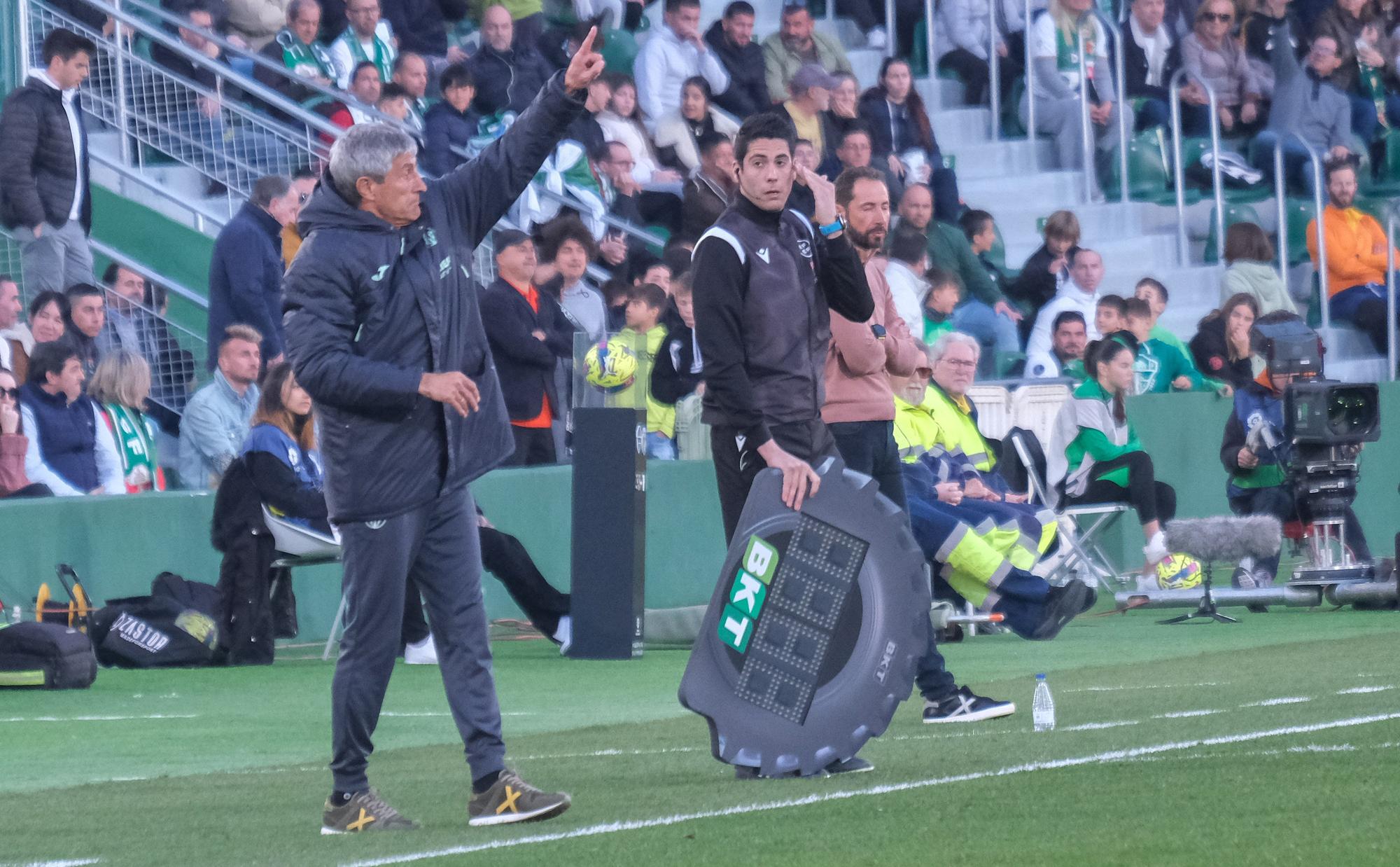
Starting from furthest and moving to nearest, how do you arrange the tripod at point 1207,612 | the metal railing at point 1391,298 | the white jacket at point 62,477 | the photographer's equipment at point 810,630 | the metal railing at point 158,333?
the metal railing at point 1391,298 < the metal railing at point 158,333 < the tripod at point 1207,612 < the white jacket at point 62,477 < the photographer's equipment at point 810,630

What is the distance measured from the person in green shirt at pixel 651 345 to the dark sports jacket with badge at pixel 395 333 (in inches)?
290

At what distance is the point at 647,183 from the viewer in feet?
59.1

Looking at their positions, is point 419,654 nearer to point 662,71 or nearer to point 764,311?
point 764,311

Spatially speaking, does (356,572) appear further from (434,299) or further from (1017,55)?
(1017,55)

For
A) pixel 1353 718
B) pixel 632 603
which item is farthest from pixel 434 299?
pixel 632 603

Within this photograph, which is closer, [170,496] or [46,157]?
[170,496]

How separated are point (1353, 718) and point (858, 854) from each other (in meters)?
2.95

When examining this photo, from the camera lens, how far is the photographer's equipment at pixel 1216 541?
45.6ft

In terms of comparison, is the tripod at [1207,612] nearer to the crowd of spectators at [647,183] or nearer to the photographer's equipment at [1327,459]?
the photographer's equipment at [1327,459]

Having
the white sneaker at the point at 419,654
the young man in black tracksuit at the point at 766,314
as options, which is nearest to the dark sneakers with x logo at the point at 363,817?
the young man in black tracksuit at the point at 766,314

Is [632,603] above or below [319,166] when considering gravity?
below

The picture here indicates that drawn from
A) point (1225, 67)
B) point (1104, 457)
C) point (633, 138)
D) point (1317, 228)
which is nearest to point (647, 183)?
point (633, 138)

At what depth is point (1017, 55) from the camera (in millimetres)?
22422

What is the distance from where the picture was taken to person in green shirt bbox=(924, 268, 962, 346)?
1653 centimetres
